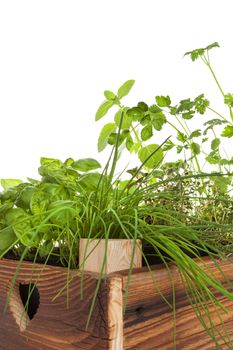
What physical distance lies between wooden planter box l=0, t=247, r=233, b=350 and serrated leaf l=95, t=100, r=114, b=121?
0.40m

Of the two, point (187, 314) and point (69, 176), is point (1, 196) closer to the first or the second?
point (69, 176)

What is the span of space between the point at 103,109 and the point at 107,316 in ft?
1.84

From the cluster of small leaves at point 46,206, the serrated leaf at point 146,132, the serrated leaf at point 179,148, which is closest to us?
the cluster of small leaves at point 46,206

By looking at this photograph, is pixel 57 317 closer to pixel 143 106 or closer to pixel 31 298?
pixel 31 298

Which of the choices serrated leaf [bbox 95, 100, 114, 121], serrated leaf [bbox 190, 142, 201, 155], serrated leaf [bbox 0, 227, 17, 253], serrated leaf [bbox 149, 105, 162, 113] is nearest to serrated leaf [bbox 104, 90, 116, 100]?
serrated leaf [bbox 95, 100, 114, 121]

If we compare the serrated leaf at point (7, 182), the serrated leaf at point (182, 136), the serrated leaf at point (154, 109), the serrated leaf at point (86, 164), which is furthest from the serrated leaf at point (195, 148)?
the serrated leaf at point (7, 182)

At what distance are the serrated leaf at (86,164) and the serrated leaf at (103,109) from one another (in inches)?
7.4

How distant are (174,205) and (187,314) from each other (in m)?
0.23

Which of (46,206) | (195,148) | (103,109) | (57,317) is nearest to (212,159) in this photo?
(195,148)

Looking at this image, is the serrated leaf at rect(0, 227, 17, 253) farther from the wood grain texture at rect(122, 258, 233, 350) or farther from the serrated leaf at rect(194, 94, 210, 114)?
the serrated leaf at rect(194, 94, 210, 114)

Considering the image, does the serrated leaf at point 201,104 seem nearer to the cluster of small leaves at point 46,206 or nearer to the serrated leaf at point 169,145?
the serrated leaf at point 169,145

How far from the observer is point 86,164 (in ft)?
3.12

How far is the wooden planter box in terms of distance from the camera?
2.26ft

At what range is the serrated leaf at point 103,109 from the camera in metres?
1.11
